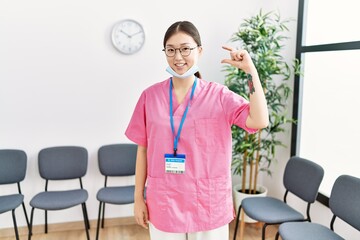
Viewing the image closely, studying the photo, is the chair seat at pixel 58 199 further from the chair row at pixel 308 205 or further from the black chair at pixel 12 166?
the chair row at pixel 308 205

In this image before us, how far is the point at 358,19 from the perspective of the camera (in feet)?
6.86

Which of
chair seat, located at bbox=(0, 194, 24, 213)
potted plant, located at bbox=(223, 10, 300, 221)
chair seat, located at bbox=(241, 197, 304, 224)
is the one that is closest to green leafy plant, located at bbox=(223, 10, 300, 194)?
potted plant, located at bbox=(223, 10, 300, 221)

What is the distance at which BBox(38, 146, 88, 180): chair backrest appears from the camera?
263cm

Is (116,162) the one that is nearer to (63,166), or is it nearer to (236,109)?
(63,166)

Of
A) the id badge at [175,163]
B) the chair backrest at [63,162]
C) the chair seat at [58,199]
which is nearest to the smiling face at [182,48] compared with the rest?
the id badge at [175,163]

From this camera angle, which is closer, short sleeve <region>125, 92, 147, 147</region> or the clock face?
short sleeve <region>125, 92, 147, 147</region>

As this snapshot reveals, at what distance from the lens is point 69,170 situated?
2.68 meters

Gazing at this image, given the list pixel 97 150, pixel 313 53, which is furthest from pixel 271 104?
pixel 97 150

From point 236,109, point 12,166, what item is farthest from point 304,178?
A: point 12,166

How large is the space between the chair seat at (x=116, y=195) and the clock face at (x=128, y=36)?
123 cm

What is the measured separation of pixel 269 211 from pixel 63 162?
179 cm

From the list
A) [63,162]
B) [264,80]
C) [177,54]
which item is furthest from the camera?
[63,162]

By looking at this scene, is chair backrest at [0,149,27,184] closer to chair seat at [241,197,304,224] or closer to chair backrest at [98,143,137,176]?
chair backrest at [98,143,137,176]

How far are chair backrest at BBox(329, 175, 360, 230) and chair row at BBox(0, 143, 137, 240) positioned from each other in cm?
149
